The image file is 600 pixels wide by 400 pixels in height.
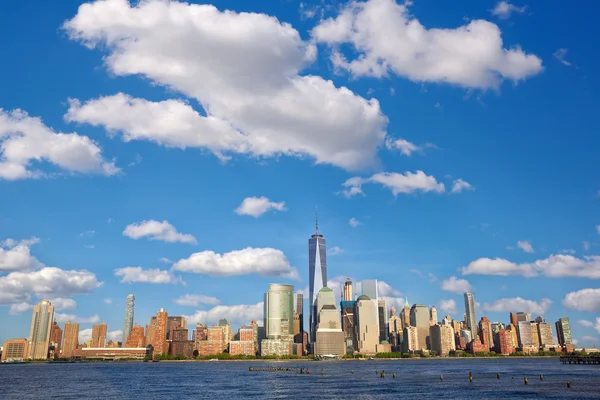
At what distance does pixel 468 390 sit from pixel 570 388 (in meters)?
26.3

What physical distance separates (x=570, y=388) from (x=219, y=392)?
95.2 m

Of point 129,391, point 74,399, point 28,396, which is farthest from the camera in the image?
point 129,391

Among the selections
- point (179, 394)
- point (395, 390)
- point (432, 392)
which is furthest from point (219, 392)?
point (432, 392)

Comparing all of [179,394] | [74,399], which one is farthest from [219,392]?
[74,399]

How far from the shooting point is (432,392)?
13762cm

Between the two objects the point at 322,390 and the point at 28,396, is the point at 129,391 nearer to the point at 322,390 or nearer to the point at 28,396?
the point at 28,396

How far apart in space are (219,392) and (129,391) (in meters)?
28.0

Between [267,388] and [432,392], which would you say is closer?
[432,392]

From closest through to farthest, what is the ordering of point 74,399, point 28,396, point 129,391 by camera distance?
point 74,399, point 28,396, point 129,391

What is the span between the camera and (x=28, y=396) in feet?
462

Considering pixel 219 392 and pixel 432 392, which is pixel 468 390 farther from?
pixel 219 392

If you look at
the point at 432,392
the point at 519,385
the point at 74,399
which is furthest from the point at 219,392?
the point at 519,385

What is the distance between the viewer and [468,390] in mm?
141500

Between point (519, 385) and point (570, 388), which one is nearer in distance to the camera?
point (570, 388)
